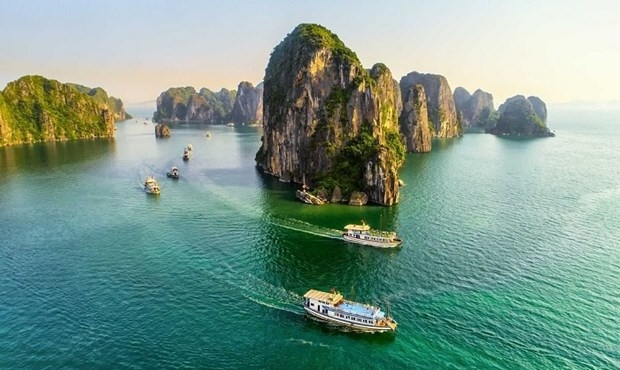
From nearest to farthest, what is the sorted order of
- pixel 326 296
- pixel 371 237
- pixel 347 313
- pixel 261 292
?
pixel 347 313 → pixel 326 296 → pixel 261 292 → pixel 371 237

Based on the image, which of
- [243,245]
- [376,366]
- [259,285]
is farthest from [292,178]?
[376,366]

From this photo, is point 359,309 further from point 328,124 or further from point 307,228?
point 328,124

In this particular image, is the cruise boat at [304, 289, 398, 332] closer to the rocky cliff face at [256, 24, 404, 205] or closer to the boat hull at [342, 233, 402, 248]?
the boat hull at [342, 233, 402, 248]

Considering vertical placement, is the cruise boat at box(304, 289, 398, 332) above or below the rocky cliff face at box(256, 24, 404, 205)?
below

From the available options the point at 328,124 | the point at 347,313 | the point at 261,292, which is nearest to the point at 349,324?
the point at 347,313

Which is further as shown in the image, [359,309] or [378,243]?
[378,243]

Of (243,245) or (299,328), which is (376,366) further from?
(243,245)

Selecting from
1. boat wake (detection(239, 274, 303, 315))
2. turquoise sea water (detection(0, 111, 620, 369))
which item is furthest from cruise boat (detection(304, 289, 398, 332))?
boat wake (detection(239, 274, 303, 315))

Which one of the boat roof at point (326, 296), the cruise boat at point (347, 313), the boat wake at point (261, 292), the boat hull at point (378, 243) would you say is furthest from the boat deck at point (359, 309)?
the boat hull at point (378, 243)
